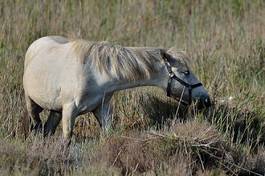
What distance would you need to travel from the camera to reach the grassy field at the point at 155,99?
7227 millimetres

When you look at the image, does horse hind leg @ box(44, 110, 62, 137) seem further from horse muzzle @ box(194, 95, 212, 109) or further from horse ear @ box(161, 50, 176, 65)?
horse muzzle @ box(194, 95, 212, 109)

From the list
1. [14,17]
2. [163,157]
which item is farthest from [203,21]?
[163,157]

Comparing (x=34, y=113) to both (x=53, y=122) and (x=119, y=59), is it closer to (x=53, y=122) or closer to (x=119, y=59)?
(x=53, y=122)

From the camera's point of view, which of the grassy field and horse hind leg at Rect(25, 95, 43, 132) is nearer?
the grassy field

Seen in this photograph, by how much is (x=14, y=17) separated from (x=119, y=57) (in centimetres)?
383

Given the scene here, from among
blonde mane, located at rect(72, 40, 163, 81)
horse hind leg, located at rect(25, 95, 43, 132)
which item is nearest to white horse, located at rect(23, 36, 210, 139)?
blonde mane, located at rect(72, 40, 163, 81)

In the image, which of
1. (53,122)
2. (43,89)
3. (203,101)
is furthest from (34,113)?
(203,101)

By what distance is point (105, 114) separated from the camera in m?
8.18

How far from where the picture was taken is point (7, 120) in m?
8.44

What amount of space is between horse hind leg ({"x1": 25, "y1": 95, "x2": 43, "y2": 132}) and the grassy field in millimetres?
103

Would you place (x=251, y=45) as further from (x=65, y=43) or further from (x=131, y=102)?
(x=65, y=43)

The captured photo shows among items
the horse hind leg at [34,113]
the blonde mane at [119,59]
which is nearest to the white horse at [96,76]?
the blonde mane at [119,59]

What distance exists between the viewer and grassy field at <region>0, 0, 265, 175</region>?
7.23 metres

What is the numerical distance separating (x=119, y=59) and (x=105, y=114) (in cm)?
59
